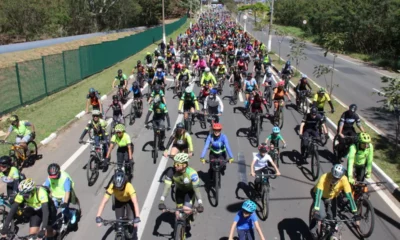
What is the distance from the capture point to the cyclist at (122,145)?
8.96 m

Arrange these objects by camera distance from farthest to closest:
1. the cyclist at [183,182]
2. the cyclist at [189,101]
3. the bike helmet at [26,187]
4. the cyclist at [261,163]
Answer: the cyclist at [189,101] → the cyclist at [261,163] → the cyclist at [183,182] → the bike helmet at [26,187]

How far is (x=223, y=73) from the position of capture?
20.1 metres

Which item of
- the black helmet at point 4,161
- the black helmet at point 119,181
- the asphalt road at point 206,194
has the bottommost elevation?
the asphalt road at point 206,194

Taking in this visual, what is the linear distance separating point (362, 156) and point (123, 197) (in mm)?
5399

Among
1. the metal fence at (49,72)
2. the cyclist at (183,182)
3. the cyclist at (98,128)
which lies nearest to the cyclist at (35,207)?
the cyclist at (183,182)

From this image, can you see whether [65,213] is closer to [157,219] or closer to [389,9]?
[157,219]

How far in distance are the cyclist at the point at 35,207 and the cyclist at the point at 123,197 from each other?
0.90 meters

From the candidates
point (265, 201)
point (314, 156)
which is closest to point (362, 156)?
point (314, 156)

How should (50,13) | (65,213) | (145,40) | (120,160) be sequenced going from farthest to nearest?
(50,13), (145,40), (120,160), (65,213)

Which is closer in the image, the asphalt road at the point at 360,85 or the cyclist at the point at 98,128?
the cyclist at the point at 98,128

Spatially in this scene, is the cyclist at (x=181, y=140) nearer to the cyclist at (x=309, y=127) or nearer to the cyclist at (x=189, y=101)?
the cyclist at (x=189, y=101)

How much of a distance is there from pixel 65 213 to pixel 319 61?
33749 millimetres

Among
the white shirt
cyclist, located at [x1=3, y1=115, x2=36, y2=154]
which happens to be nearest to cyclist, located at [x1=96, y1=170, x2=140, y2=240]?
the white shirt

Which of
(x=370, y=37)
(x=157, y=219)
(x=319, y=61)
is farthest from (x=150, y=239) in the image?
(x=370, y=37)
